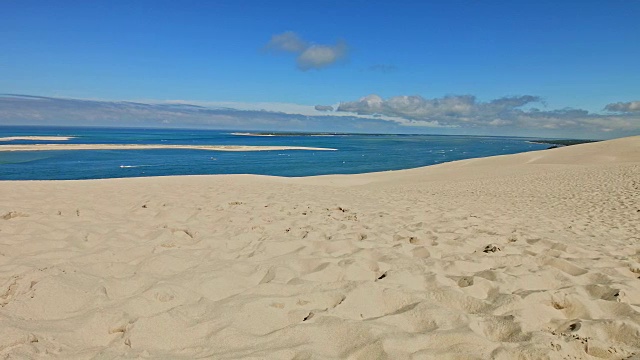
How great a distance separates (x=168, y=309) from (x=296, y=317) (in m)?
1.06

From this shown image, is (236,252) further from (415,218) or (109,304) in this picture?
(415,218)

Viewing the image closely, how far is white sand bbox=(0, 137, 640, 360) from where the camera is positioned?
99.7 inches

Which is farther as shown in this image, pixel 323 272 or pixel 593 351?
pixel 323 272

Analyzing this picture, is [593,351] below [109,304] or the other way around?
the other way around

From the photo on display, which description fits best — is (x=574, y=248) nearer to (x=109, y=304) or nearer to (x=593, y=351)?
(x=593, y=351)

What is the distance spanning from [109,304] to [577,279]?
4.48 metres

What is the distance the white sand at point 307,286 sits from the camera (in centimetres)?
253

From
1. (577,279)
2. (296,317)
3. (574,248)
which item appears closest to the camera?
(296,317)

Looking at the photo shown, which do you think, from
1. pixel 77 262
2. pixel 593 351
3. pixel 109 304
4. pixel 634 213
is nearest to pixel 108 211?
pixel 77 262

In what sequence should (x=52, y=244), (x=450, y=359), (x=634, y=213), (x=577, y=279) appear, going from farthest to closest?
(x=634, y=213), (x=52, y=244), (x=577, y=279), (x=450, y=359)

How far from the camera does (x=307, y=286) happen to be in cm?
353

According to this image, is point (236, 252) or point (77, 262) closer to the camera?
point (77, 262)

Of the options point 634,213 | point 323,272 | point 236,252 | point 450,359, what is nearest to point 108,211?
point 236,252

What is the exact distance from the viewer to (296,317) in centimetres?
297
